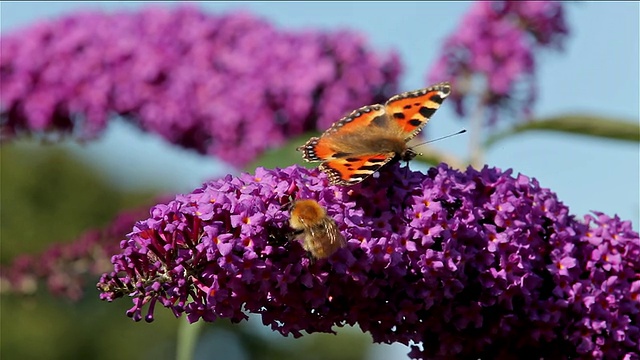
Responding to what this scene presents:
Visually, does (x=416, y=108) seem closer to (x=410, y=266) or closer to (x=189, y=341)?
(x=410, y=266)


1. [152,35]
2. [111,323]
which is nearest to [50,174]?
[111,323]

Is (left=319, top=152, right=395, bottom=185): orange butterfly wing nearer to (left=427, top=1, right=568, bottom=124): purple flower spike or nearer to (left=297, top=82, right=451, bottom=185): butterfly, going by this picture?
(left=297, top=82, right=451, bottom=185): butterfly

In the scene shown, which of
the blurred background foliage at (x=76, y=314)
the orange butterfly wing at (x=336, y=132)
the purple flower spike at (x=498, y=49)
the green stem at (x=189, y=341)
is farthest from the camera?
the blurred background foliage at (x=76, y=314)

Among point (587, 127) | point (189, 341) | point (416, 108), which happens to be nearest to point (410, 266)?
point (416, 108)

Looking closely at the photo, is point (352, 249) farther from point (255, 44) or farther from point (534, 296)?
point (255, 44)

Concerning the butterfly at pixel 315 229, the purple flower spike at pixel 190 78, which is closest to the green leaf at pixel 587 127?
the butterfly at pixel 315 229

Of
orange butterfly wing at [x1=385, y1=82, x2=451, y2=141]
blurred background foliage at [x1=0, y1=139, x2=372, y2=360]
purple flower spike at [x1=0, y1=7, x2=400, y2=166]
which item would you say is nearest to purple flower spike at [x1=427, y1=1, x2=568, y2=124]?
purple flower spike at [x1=0, y1=7, x2=400, y2=166]

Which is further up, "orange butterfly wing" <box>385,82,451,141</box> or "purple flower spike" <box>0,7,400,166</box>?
"purple flower spike" <box>0,7,400,166</box>

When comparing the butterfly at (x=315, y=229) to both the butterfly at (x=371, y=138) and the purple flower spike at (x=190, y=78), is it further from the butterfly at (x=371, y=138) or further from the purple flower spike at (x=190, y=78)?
the purple flower spike at (x=190, y=78)
